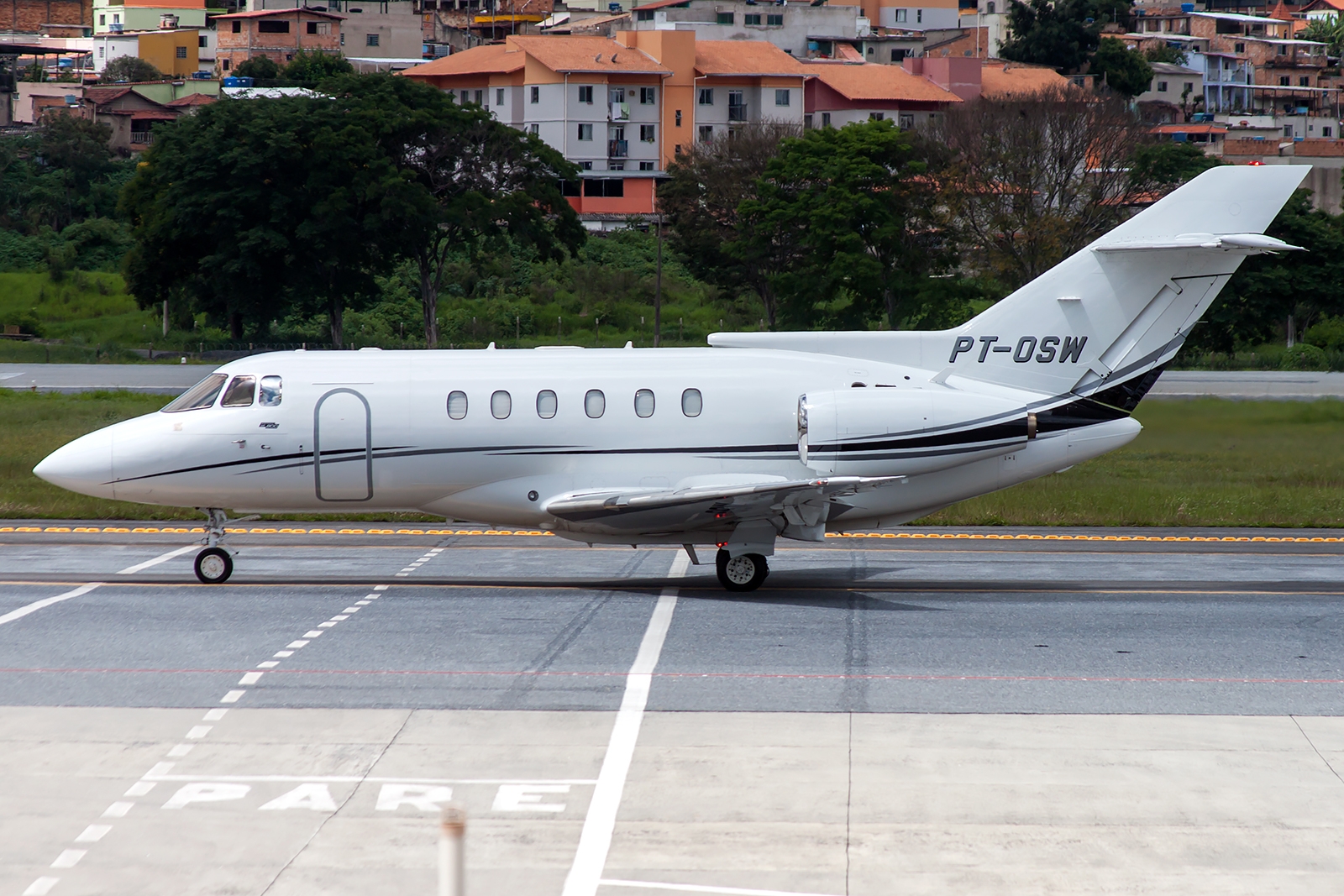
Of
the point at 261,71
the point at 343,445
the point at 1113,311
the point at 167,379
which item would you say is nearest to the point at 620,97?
the point at 261,71

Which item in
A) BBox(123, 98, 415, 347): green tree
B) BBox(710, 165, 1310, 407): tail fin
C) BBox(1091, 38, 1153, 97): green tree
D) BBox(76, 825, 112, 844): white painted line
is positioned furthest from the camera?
BBox(1091, 38, 1153, 97): green tree

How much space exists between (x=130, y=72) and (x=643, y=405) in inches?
5370

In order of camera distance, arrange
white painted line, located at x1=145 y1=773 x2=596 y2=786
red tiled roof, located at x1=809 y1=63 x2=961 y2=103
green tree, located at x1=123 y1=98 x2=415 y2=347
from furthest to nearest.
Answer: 1. red tiled roof, located at x1=809 y1=63 x2=961 y2=103
2. green tree, located at x1=123 y1=98 x2=415 y2=347
3. white painted line, located at x1=145 y1=773 x2=596 y2=786

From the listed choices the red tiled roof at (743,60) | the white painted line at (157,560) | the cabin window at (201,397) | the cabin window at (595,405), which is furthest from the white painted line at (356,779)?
the red tiled roof at (743,60)

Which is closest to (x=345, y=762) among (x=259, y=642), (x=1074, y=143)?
(x=259, y=642)

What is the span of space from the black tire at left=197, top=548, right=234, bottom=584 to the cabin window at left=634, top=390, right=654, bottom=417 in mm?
6899

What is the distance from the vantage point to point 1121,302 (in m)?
22.8

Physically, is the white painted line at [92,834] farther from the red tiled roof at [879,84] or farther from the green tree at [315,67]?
the red tiled roof at [879,84]

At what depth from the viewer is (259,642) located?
61.0 feet

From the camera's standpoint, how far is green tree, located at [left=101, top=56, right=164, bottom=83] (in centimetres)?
14175

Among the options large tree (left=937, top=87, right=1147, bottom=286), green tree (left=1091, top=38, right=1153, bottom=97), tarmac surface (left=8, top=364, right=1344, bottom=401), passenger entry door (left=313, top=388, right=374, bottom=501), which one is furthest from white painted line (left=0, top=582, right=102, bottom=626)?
green tree (left=1091, top=38, right=1153, bottom=97)

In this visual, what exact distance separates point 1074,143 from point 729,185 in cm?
2266

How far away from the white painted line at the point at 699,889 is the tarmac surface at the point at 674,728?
0.03m

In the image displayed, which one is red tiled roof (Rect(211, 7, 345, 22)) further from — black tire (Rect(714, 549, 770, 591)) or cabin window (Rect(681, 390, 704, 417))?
black tire (Rect(714, 549, 770, 591))
